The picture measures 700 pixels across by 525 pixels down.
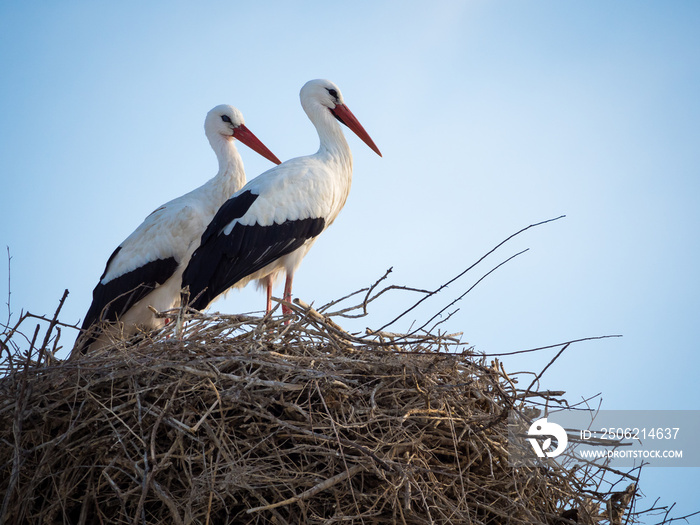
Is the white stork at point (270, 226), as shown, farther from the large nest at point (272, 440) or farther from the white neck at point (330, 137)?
the large nest at point (272, 440)

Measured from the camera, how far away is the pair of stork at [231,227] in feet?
16.3

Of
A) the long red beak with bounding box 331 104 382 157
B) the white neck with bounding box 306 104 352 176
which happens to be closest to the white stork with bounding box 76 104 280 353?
the white neck with bounding box 306 104 352 176

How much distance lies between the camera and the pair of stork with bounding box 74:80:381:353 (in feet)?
16.3

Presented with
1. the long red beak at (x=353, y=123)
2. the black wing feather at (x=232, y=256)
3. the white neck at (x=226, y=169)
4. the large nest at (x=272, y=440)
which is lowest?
the large nest at (x=272, y=440)

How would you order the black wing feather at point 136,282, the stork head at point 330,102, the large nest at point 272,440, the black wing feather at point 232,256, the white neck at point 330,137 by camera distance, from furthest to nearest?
the stork head at point 330,102
the white neck at point 330,137
the black wing feather at point 136,282
the black wing feather at point 232,256
the large nest at point 272,440

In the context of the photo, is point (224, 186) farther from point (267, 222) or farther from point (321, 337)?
point (321, 337)

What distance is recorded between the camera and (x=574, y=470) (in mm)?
3129

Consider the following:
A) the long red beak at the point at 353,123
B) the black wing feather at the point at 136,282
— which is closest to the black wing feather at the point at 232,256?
the black wing feather at the point at 136,282

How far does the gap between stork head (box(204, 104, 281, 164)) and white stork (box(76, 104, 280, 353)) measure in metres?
0.51

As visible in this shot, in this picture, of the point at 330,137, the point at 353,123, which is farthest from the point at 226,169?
the point at 353,123

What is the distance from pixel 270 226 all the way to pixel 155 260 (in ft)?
3.59

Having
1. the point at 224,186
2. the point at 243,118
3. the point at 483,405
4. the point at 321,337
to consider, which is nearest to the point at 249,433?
the point at 321,337

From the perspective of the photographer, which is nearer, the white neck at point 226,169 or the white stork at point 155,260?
the white stork at point 155,260

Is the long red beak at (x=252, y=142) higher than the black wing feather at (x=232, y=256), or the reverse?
the long red beak at (x=252, y=142)
